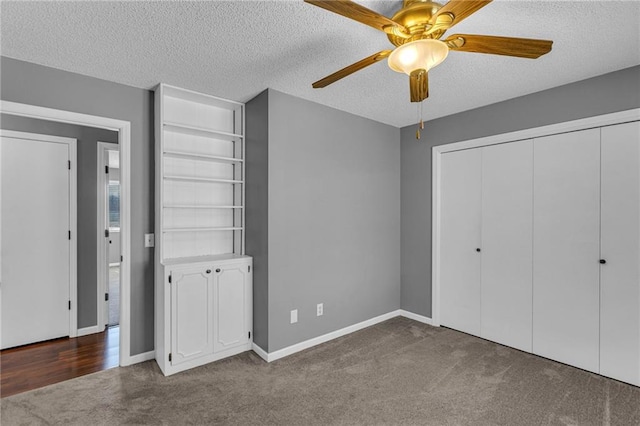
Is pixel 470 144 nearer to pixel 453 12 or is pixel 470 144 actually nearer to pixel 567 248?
pixel 567 248

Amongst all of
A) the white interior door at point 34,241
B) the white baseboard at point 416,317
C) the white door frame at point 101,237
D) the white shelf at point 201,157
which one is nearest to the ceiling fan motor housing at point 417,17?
the white shelf at point 201,157

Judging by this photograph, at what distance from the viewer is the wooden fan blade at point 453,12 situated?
4.21ft

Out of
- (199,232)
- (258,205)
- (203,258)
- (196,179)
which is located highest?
(196,179)

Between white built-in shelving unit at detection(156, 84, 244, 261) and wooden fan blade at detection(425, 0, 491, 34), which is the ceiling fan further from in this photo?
white built-in shelving unit at detection(156, 84, 244, 261)

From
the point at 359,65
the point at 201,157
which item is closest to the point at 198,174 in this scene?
the point at 201,157

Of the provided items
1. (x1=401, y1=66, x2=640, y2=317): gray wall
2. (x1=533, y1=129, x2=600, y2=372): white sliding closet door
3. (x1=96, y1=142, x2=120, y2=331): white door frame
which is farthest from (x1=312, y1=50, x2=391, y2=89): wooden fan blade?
(x1=96, y1=142, x2=120, y2=331): white door frame

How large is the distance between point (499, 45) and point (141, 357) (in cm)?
345

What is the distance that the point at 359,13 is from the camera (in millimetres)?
1337

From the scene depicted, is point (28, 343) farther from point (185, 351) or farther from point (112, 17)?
point (112, 17)

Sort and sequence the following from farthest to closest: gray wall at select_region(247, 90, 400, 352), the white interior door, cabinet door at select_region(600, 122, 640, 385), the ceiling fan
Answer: the white interior door < gray wall at select_region(247, 90, 400, 352) < cabinet door at select_region(600, 122, 640, 385) < the ceiling fan

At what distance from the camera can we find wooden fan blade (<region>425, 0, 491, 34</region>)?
4.21ft

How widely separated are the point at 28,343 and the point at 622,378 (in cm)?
537

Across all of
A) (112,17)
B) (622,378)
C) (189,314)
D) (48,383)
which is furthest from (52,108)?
(622,378)

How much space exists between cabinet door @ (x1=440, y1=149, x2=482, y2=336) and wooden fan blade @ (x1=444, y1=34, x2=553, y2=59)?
75.6 inches
